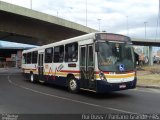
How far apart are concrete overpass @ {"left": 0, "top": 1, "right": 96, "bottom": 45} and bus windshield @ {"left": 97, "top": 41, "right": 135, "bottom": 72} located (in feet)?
68.9

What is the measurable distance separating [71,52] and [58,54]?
2337mm

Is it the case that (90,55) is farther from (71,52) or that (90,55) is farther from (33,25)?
(33,25)

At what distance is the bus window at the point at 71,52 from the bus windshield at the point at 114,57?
236 cm

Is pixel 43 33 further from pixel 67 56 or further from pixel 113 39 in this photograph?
pixel 113 39

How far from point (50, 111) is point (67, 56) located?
7.08m

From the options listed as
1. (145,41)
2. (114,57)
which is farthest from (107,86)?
(145,41)

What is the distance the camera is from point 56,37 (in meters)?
47.9

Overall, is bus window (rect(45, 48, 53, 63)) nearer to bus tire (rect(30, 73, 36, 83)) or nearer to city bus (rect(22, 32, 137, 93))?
city bus (rect(22, 32, 137, 93))

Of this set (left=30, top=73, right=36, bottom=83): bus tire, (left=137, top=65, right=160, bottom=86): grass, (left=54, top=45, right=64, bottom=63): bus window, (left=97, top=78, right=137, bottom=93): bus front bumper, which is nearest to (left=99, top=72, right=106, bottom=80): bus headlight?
(left=97, top=78, right=137, bottom=93): bus front bumper

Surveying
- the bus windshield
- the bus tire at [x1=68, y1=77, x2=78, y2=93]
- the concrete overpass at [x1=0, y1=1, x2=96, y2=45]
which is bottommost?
the bus tire at [x1=68, y1=77, x2=78, y2=93]

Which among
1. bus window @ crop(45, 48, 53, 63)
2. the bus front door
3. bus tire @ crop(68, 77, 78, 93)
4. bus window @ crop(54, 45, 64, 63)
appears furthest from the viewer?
bus window @ crop(45, 48, 53, 63)

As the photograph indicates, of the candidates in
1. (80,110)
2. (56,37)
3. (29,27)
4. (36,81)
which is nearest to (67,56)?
(80,110)

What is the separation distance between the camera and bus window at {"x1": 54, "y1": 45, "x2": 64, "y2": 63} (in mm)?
19742

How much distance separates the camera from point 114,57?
15.6m
